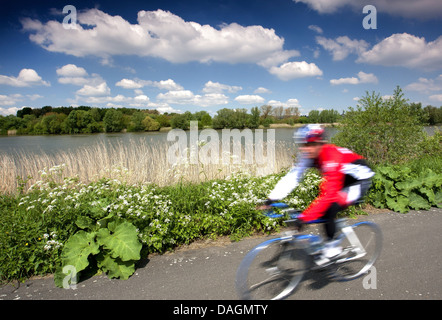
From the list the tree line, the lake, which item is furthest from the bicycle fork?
the tree line

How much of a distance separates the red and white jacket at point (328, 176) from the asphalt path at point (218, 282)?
114 cm

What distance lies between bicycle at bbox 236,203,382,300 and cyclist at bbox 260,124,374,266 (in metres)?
0.14

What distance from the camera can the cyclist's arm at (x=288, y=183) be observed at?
270 centimetres

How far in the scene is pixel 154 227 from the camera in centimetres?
390

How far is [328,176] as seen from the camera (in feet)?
9.27

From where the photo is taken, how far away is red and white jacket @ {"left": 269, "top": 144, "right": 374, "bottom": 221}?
2.72m

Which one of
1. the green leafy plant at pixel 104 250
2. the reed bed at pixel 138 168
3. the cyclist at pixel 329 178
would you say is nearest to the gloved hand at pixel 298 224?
the cyclist at pixel 329 178

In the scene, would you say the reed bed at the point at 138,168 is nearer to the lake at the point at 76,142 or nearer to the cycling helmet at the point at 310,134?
the lake at the point at 76,142

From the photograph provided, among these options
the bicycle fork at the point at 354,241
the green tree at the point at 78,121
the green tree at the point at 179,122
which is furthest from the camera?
the green tree at the point at 179,122

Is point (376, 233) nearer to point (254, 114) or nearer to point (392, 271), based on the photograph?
point (392, 271)

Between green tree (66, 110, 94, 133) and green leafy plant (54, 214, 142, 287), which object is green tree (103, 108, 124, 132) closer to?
green tree (66, 110, 94, 133)

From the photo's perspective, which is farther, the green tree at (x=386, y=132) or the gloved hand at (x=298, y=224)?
the green tree at (x=386, y=132)

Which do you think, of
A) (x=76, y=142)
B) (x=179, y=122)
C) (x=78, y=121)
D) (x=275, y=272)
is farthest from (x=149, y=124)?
(x=275, y=272)
